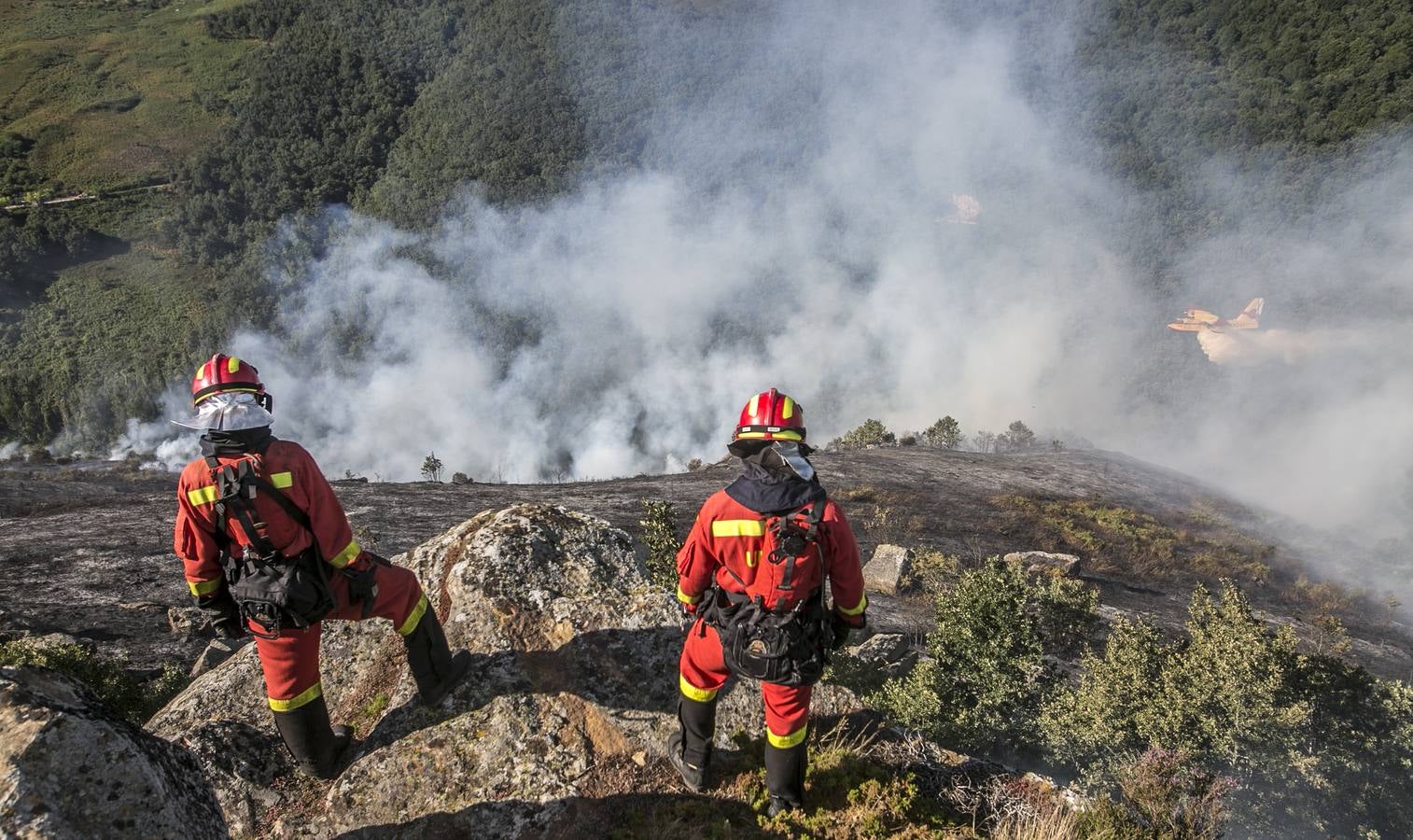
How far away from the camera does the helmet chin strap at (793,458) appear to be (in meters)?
4.43

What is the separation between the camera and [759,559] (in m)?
4.60

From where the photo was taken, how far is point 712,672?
494cm

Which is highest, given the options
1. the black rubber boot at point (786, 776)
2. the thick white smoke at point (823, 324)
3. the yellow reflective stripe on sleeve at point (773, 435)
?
the thick white smoke at point (823, 324)

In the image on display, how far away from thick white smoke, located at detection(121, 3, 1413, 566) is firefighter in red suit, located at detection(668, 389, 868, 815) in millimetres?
73906

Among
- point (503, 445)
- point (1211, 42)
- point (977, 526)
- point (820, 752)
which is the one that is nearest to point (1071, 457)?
point (977, 526)

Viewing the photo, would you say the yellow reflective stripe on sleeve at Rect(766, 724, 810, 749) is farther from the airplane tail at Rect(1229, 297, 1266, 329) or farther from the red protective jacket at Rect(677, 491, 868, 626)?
the airplane tail at Rect(1229, 297, 1266, 329)

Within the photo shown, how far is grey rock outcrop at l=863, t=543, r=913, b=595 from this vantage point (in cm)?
2855

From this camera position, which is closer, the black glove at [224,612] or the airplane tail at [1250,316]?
the black glove at [224,612]

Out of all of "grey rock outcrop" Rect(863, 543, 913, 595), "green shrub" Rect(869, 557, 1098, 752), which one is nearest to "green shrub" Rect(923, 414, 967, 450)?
"grey rock outcrop" Rect(863, 543, 913, 595)

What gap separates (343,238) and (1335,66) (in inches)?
8203

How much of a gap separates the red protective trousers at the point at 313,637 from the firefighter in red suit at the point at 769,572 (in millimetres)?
2336

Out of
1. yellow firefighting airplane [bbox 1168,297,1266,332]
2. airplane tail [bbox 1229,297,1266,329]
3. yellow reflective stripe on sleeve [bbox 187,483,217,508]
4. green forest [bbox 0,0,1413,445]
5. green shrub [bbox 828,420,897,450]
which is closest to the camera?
yellow reflective stripe on sleeve [bbox 187,483,217,508]

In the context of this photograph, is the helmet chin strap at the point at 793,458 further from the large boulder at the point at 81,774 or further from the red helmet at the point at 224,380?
the large boulder at the point at 81,774

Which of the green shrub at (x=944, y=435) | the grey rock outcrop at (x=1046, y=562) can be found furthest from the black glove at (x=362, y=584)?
the green shrub at (x=944, y=435)
